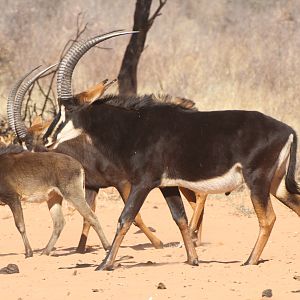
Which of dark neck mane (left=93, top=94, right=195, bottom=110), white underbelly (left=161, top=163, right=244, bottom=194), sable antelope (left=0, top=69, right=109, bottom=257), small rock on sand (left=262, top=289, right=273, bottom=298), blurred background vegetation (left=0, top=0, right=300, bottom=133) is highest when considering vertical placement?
dark neck mane (left=93, top=94, right=195, bottom=110)

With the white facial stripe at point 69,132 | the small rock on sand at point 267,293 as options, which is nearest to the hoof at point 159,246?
the white facial stripe at point 69,132

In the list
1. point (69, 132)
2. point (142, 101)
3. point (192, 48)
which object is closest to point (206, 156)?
point (142, 101)

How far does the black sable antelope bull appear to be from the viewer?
9.83 metres

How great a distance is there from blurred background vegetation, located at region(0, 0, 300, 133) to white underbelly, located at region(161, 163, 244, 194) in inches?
343

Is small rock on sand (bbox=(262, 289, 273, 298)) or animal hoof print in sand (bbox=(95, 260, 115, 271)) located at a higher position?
small rock on sand (bbox=(262, 289, 273, 298))

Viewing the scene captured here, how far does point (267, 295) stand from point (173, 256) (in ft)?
11.3

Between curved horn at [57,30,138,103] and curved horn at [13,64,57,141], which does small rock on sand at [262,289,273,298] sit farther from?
curved horn at [13,64,57,141]

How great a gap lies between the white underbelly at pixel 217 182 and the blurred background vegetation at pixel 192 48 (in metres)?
8.71

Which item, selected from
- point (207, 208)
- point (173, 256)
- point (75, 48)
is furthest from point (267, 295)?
point (207, 208)

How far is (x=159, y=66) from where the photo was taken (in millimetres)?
24656

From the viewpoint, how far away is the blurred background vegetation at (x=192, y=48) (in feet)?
71.6

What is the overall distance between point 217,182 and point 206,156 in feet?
0.96

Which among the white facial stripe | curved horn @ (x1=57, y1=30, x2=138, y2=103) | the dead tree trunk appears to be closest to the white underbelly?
the white facial stripe

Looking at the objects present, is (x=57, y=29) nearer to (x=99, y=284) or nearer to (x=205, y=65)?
(x=205, y=65)
